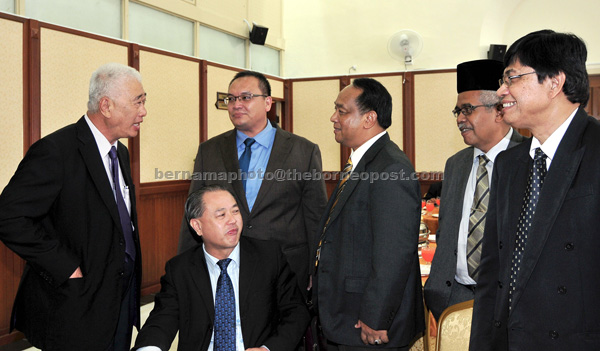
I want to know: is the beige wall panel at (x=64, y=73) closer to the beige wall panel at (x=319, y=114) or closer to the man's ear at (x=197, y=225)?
the man's ear at (x=197, y=225)

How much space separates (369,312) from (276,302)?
0.48 m

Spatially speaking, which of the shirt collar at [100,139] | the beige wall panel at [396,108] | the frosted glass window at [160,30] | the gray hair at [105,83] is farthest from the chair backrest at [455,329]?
the beige wall panel at [396,108]

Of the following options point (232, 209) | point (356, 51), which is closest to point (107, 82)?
point (232, 209)

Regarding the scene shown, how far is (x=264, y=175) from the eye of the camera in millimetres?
2574

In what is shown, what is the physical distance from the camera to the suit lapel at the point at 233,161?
2.53 meters

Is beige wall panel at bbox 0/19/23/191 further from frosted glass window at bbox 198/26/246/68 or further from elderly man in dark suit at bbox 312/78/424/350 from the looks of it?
elderly man in dark suit at bbox 312/78/424/350

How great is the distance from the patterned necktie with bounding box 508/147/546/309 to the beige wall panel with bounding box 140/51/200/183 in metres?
4.51

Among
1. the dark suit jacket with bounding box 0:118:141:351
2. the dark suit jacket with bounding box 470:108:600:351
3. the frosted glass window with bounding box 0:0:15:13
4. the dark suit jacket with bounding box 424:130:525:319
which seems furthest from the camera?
the frosted glass window with bounding box 0:0:15:13

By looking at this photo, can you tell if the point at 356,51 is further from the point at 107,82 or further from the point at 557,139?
the point at 557,139

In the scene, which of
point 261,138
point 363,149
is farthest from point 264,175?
point 363,149

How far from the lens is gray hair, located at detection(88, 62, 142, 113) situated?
83.6 inches

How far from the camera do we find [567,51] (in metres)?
1.31

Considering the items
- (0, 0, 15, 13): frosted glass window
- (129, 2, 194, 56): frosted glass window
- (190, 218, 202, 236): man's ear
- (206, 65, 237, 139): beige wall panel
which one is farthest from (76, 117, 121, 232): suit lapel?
(206, 65, 237, 139): beige wall panel

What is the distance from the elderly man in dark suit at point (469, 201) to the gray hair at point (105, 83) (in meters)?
1.52
